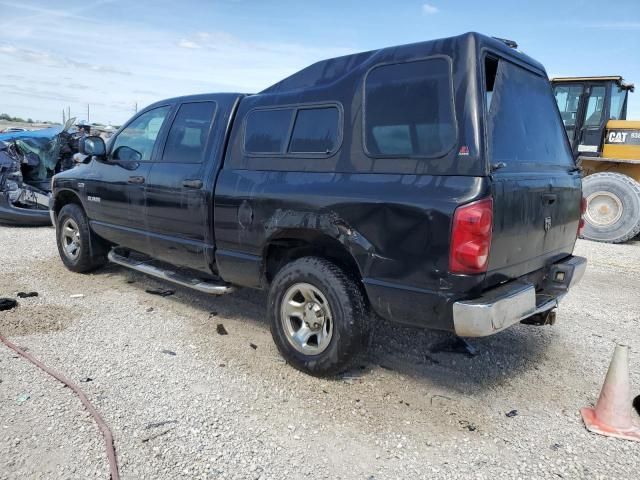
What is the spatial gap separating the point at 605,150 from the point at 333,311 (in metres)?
9.06

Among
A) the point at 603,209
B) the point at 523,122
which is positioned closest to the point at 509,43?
the point at 523,122

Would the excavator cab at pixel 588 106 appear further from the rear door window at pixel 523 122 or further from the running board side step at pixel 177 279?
the running board side step at pixel 177 279

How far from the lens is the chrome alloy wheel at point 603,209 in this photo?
31.7ft

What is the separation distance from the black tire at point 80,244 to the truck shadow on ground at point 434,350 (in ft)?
4.23

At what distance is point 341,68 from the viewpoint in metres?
3.68

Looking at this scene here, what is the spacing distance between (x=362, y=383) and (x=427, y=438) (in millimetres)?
721

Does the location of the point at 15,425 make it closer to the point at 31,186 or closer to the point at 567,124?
the point at 31,186

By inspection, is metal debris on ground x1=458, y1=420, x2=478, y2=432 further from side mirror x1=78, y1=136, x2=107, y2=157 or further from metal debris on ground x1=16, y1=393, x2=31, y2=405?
side mirror x1=78, y1=136, x2=107, y2=157

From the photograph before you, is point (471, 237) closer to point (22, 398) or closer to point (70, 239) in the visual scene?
point (22, 398)

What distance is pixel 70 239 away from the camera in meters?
6.34

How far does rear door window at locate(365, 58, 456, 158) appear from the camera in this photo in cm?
307

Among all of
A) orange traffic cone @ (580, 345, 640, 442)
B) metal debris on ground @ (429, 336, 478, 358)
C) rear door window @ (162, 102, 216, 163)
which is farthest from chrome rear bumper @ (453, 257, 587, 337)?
rear door window @ (162, 102, 216, 163)

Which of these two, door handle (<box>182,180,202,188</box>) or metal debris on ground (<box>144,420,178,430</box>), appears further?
door handle (<box>182,180,202,188</box>)

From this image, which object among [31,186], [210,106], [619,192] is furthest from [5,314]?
[619,192]
